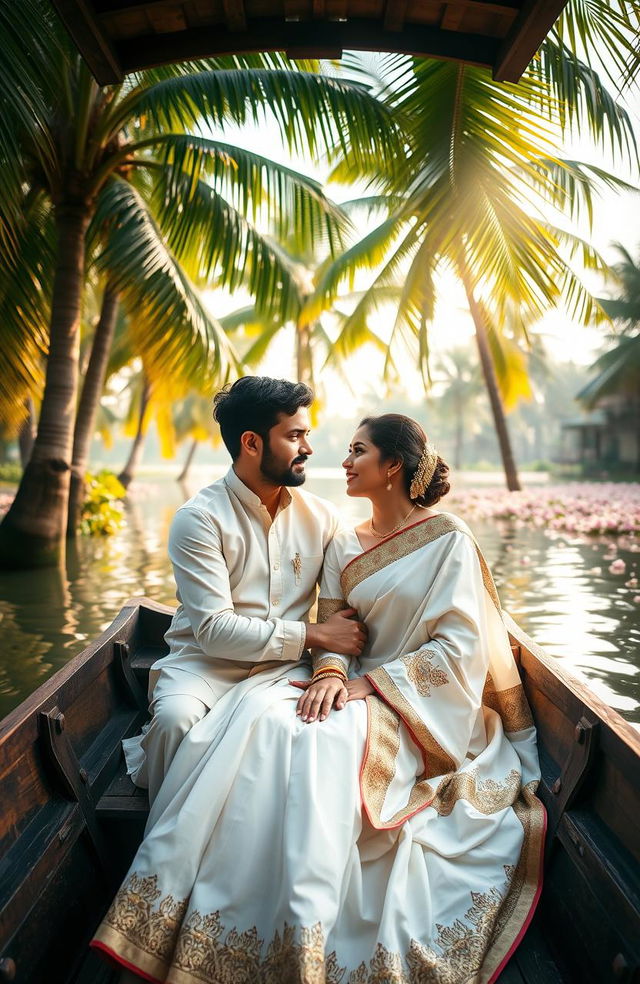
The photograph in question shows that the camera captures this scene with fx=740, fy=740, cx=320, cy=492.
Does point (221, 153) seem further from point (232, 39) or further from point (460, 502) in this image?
point (460, 502)

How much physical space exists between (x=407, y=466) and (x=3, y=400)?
6.43 meters

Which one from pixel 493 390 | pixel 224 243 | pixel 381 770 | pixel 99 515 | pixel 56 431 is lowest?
pixel 99 515

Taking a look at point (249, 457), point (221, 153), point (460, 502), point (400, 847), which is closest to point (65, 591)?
point (221, 153)

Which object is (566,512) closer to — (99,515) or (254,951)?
(99,515)

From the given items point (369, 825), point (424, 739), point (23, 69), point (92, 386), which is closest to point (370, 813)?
point (369, 825)

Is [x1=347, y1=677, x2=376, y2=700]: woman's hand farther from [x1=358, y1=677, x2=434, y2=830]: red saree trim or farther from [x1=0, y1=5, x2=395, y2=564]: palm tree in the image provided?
[x1=0, y1=5, x2=395, y2=564]: palm tree

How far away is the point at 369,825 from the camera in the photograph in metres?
1.91

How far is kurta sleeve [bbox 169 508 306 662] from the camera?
90.4 inches

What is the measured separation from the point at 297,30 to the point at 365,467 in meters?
1.60

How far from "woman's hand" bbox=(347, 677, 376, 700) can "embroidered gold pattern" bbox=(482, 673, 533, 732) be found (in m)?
0.50

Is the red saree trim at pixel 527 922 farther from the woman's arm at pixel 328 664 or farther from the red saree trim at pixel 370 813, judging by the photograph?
the woman's arm at pixel 328 664

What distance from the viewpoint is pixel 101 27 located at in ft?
8.25

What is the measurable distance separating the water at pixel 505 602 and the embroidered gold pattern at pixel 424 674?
2204 mm

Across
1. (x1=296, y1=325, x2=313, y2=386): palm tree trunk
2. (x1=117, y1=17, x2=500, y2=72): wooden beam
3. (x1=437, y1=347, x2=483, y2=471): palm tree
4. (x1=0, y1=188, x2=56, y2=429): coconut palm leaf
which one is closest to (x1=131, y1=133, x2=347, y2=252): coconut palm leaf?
(x1=0, y1=188, x2=56, y2=429): coconut palm leaf
